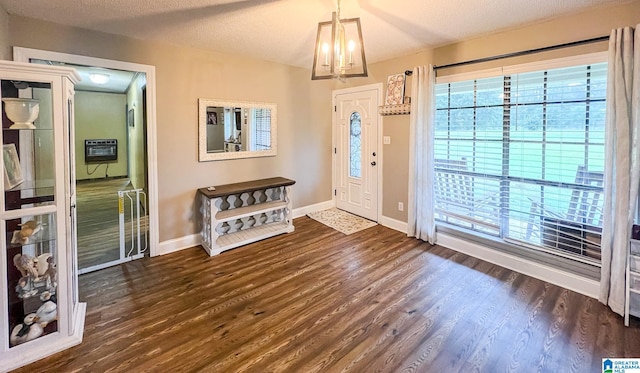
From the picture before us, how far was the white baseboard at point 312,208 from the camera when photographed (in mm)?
5004

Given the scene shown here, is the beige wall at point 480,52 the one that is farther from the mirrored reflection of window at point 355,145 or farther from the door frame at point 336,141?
the mirrored reflection of window at point 355,145

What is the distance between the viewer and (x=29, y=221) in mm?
2016

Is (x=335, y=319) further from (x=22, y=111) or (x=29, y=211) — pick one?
(x=22, y=111)

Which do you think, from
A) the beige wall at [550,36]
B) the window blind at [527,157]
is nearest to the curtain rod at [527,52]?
the beige wall at [550,36]

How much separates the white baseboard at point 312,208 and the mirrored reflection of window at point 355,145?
2.13 feet

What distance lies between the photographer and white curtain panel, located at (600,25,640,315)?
2342 millimetres

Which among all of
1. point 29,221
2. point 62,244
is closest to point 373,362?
point 62,244

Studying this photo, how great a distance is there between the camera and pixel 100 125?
821 cm

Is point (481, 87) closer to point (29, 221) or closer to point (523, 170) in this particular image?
point (523, 170)

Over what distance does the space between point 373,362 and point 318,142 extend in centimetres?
369

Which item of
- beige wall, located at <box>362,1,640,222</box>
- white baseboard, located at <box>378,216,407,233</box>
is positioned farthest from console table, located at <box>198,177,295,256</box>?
beige wall, located at <box>362,1,640,222</box>

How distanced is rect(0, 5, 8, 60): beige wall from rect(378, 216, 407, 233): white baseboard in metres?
4.29

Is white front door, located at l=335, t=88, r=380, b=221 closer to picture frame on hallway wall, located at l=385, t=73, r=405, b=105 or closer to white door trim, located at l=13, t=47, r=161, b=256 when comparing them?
picture frame on hallway wall, located at l=385, t=73, r=405, b=105

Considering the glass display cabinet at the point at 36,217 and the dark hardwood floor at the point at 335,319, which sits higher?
the glass display cabinet at the point at 36,217
